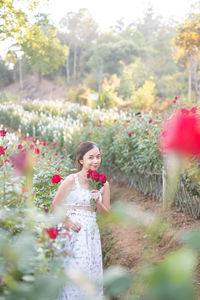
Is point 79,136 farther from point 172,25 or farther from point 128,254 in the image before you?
point 172,25

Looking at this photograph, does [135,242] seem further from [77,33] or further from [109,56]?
[77,33]

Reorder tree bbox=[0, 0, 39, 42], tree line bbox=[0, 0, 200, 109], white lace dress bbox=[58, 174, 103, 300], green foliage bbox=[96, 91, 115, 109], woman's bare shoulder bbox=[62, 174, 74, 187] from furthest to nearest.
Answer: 1. green foliage bbox=[96, 91, 115, 109]
2. tree line bbox=[0, 0, 200, 109]
3. tree bbox=[0, 0, 39, 42]
4. woman's bare shoulder bbox=[62, 174, 74, 187]
5. white lace dress bbox=[58, 174, 103, 300]

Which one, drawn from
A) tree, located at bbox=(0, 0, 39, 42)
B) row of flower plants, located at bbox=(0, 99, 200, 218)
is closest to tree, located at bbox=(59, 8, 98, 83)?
tree, located at bbox=(0, 0, 39, 42)

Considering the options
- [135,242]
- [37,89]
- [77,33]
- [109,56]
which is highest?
[77,33]

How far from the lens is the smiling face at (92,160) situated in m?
2.84

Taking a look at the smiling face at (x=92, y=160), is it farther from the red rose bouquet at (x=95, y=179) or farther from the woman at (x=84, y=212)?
the red rose bouquet at (x=95, y=179)

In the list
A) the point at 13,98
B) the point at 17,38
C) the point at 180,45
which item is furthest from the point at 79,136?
the point at 13,98

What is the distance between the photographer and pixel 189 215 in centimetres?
414

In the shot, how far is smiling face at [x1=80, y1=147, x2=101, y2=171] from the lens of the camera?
9.32 feet

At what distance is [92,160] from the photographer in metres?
2.85

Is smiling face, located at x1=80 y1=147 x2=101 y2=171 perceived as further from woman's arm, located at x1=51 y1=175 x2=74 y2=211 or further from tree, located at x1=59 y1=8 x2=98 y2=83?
tree, located at x1=59 y1=8 x2=98 y2=83

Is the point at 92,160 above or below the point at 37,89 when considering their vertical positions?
above

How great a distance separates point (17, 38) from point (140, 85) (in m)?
15.7

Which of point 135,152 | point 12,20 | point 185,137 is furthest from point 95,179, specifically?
point 12,20
